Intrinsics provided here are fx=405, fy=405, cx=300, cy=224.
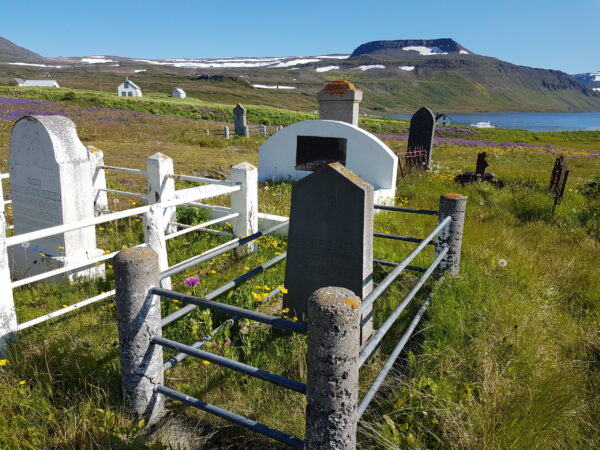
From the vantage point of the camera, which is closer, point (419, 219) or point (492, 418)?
point (492, 418)

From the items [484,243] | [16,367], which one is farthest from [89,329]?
[484,243]

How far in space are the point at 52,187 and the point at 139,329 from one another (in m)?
2.84

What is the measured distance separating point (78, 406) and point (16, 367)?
27.9 inches

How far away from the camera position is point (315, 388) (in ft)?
5.90

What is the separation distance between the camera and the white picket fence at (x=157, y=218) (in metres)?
2.92

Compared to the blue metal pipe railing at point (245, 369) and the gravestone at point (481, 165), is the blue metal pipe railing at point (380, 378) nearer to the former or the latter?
the blue metal pipe railing at point (245, 369)

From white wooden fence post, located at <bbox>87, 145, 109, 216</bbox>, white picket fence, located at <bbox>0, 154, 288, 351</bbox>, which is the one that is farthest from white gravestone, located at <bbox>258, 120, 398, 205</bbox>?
white wooden fence post, located at <bbox>87, 145, 109, 216</bbox>

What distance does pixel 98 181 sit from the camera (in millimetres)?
6855

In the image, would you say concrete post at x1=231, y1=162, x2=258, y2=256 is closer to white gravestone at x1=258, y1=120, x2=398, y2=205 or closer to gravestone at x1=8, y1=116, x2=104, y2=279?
gravestone at x1=8, y1=116, x2=104, y2=279

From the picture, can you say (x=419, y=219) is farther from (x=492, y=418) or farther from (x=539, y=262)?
(x=492, y=418)

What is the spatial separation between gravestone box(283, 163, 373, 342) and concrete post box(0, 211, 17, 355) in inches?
83.0

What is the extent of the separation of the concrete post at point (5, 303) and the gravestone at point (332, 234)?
2.11 m

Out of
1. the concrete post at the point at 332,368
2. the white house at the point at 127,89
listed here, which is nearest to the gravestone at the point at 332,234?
the concrete post at the point at 332,368

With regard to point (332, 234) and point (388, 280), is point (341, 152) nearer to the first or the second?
point (332, 234)
